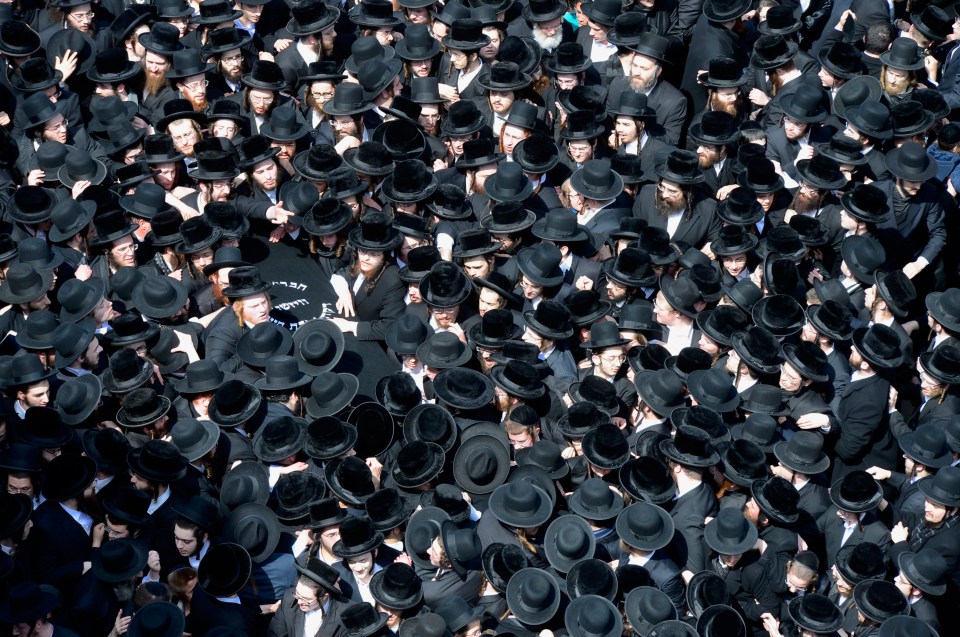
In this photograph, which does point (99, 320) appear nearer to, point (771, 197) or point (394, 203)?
point (394, 203)

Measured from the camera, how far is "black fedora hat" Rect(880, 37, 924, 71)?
1462 cm

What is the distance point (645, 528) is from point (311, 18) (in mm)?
7837

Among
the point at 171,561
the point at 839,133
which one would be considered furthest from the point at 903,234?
the point at 171,561

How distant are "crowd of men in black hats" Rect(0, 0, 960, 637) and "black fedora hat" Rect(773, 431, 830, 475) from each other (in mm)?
31

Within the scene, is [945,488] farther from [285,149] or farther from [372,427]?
[285,149]

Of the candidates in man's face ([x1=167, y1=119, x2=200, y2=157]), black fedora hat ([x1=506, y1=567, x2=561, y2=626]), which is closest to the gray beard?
man's face ([x1=167, y1=119, x2=200, y2=157])

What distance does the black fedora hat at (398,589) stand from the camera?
10.1 m

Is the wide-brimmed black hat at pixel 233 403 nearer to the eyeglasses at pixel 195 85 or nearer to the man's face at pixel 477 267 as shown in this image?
the man's face at pixel 477 267

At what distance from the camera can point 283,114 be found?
576 inches

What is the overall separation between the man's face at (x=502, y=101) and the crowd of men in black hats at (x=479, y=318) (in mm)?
33

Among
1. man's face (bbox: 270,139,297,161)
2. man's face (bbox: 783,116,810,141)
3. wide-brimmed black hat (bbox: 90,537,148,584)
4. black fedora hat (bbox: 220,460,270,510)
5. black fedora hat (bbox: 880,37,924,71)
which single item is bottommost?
man's face (bbox: 270,139,297,161)

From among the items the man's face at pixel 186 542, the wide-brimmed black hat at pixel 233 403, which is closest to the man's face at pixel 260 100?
the wide-brimmed black hat at pixel 233 403

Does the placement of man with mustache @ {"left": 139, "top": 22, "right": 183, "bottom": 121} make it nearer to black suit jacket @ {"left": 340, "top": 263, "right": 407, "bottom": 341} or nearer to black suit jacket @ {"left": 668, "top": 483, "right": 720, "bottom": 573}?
black suit jacket @ {"left": 340, "top": 263, "right": 407, "bottom": 341}

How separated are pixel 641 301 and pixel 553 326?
109 cm
